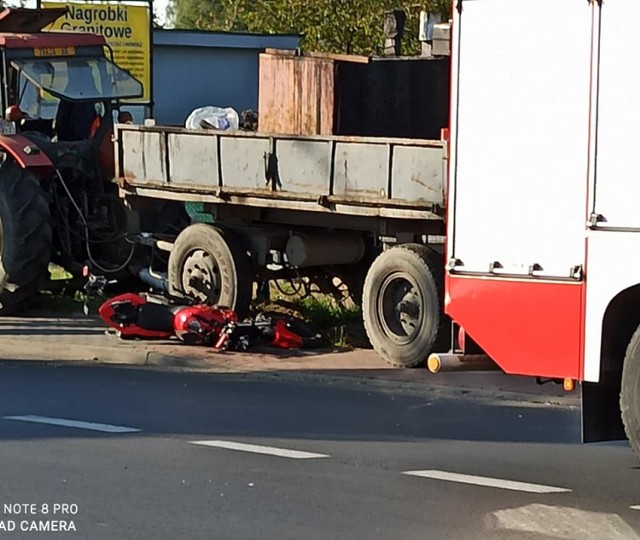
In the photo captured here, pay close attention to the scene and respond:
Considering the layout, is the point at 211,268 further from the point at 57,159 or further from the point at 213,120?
the point at 57,159

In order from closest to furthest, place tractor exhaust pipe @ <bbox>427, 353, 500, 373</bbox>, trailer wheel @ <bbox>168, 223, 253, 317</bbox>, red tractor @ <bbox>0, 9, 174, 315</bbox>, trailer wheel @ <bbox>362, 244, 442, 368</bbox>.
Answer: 1. tractor exhaust pipe @ <bbox>427, 353, 500, 373</bbox>
2. trailer wheel @ <bbox>362, 244, 442, 368</bbox>
3. trailer wheel @ <bbox>168, 223, 253, 317</bbox>
4. red tractor @ <bbox>0, 9, 174, 315</bbox>

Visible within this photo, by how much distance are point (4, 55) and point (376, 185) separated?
17.6 feet

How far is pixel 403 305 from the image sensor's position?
13.2 m

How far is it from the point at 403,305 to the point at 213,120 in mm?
3683

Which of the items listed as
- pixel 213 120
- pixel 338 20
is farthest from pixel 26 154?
pixel 338 20

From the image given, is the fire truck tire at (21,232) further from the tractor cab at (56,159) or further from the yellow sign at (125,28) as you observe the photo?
the yellow sign at (125,28)

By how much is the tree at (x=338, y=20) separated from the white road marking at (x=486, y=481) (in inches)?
671

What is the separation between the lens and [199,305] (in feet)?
47.8

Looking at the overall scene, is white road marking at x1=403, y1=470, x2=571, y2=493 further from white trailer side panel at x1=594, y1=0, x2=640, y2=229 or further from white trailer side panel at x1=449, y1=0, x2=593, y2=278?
white trailer side panel at x1=594, y1=0, x2=640, y2=229

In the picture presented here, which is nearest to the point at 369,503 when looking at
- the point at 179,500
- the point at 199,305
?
the point at 179,500

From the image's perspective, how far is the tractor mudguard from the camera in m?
15.6

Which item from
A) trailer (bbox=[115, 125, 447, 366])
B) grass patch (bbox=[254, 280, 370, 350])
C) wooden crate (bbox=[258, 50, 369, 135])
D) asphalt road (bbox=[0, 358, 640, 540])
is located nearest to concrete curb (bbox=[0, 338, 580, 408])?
asphalt road (bbox=[0, 358, 640, 540])

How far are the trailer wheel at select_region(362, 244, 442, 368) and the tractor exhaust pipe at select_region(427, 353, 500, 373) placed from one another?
4102 mm

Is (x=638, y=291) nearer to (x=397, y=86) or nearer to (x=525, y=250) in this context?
(x=525, y=250)
